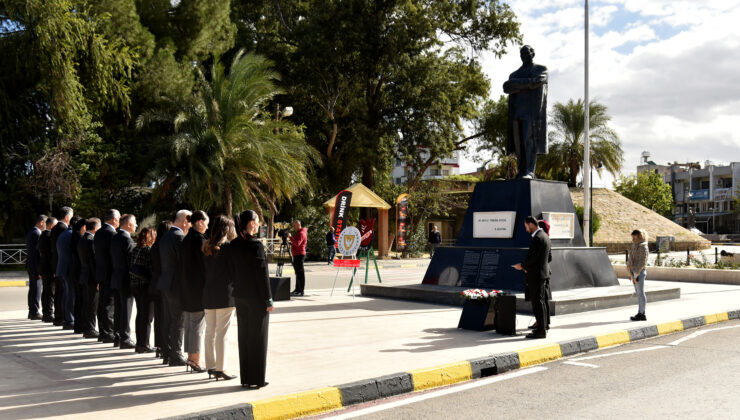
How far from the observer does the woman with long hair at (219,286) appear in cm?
637

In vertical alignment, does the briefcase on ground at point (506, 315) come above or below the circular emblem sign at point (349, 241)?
below

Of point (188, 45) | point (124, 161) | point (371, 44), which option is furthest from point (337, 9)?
point (124, 161)

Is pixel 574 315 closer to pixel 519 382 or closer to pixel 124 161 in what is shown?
pixel 519 382

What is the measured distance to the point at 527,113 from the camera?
1473cm

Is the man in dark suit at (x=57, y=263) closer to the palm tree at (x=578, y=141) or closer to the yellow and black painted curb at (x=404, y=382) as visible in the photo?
the yellow and black painted curb at (x=404, y=382)

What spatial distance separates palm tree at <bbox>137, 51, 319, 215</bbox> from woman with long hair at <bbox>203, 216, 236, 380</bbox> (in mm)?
18414

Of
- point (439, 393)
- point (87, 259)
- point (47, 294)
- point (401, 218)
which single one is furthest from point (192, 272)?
point (401, 218)

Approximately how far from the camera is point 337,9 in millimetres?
32094

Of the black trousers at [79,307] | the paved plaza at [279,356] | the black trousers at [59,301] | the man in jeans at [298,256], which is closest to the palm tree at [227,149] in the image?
the man in jeans at [298,256]

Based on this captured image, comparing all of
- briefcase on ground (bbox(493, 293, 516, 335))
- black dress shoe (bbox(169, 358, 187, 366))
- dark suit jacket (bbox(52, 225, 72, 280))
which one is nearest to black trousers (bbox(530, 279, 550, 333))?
briefcase on ground (bbox(493, 293, 516, 335))

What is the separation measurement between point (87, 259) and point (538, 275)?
Result: 653 centimetres

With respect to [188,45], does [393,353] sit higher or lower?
lower

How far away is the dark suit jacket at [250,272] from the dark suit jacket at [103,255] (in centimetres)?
333

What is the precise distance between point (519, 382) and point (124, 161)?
2374 centimetres
